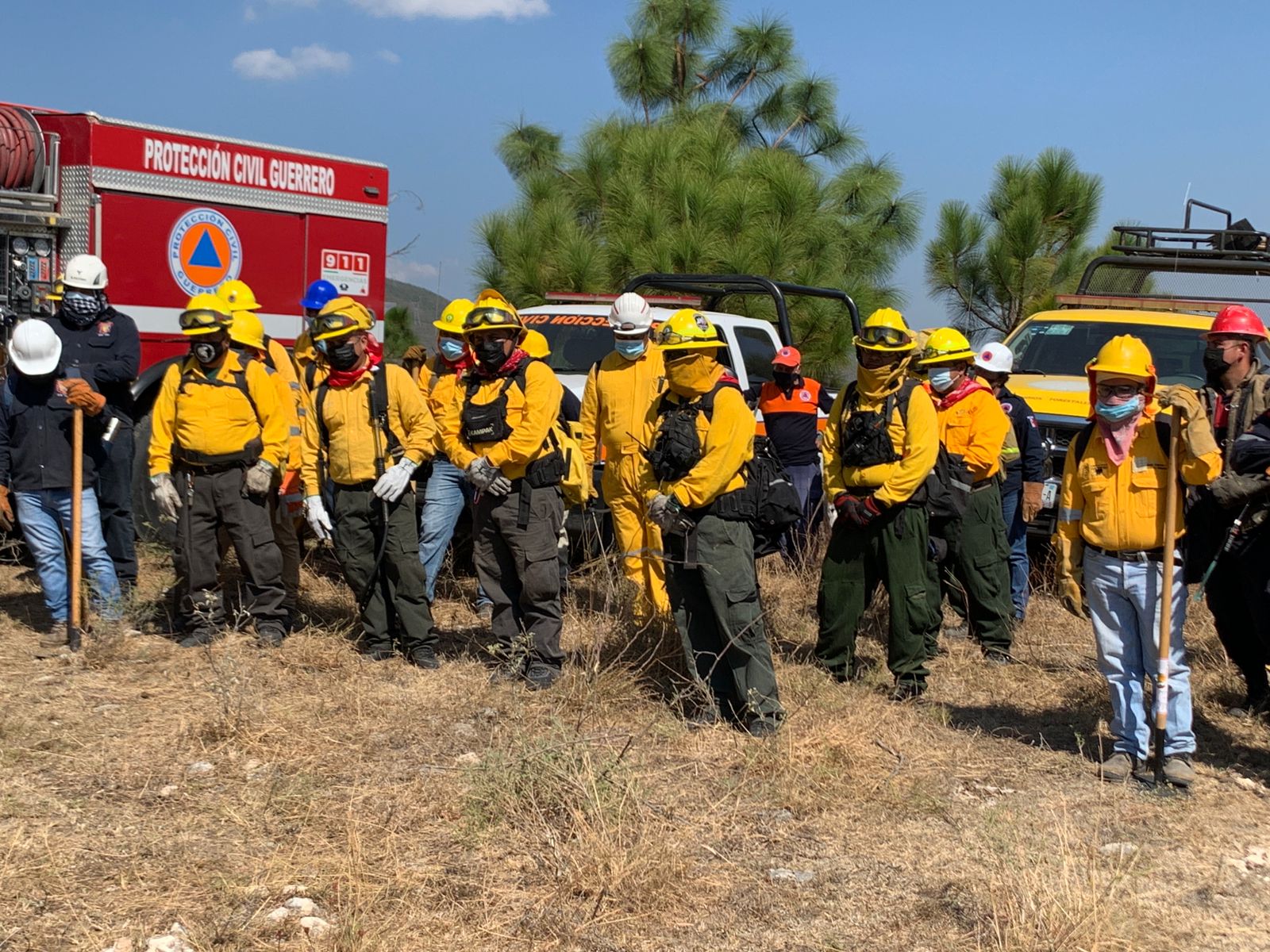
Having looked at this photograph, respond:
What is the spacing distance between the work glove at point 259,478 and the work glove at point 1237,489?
174 inches

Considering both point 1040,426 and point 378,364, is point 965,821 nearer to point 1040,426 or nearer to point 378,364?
point 378,364

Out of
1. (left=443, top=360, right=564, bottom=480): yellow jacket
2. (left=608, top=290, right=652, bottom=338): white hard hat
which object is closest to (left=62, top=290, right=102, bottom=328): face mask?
(left=443, top=360, right=564, bottom=480): yellow jacket

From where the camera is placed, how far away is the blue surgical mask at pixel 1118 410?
5129mm

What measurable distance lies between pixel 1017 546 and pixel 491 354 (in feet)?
11.9

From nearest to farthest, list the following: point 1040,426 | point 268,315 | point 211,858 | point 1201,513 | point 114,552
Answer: point 211,858 → point 1201,513 → point 114,552 → point 1040,426 → point 268,315

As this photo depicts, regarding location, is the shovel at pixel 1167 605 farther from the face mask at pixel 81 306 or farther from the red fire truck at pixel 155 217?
the red fire truck at pixel 155 217

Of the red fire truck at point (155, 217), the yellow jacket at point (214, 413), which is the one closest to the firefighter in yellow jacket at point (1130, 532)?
the yellow jacket at point (214, 413)

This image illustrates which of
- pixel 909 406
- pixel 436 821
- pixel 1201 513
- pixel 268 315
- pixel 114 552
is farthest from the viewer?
pixel 268 315

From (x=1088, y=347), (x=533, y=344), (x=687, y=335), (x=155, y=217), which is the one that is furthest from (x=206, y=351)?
(x=1088, y=347)

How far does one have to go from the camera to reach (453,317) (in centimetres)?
756

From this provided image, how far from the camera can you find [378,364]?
6.68 meters

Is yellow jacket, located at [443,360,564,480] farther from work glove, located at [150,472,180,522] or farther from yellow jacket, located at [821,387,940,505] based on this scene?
work glove, located at [150,472,180,522]

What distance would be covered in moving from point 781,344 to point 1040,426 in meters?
2.10

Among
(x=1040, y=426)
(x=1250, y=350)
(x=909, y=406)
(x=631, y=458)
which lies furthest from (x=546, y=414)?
(x=1040, y=426)
